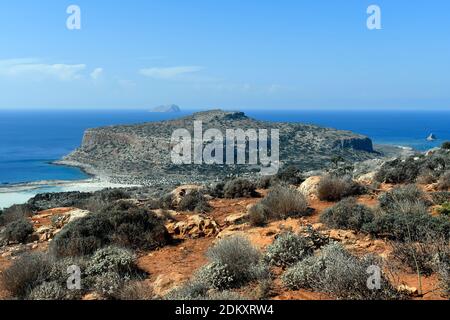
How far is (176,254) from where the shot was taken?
8.12 meters

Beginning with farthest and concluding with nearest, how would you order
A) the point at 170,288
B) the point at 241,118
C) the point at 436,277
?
the point at 241,118 → the point at 170,288 → the point at 436,277

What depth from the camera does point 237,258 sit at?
6098 mm

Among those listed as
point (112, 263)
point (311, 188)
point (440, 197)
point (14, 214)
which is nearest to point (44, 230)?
point (14, 214)

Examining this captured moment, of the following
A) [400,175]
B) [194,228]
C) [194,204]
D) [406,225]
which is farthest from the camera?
[400,175]

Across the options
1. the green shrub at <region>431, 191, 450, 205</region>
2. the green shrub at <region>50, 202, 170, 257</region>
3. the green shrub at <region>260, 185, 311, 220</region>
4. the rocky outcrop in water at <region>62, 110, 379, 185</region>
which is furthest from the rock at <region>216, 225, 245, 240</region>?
the rocky outcrop in water at <region>62, 110, 379, 185</region>

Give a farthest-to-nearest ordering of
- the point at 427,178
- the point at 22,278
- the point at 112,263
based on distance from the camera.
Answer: the point at 427,178 < the point at 112,263 < the point at 22,278

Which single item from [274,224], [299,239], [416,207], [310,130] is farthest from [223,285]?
[310,130]

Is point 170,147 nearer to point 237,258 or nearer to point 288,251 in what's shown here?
point 288,251

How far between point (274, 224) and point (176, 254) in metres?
2.21

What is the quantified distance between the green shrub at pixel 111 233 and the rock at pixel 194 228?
1.22ft

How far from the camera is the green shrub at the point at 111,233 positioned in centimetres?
812

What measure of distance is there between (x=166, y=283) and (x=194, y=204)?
6.29 metres

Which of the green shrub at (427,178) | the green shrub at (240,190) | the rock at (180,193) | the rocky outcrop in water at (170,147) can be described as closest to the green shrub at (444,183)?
the green shrub at (427,178)
